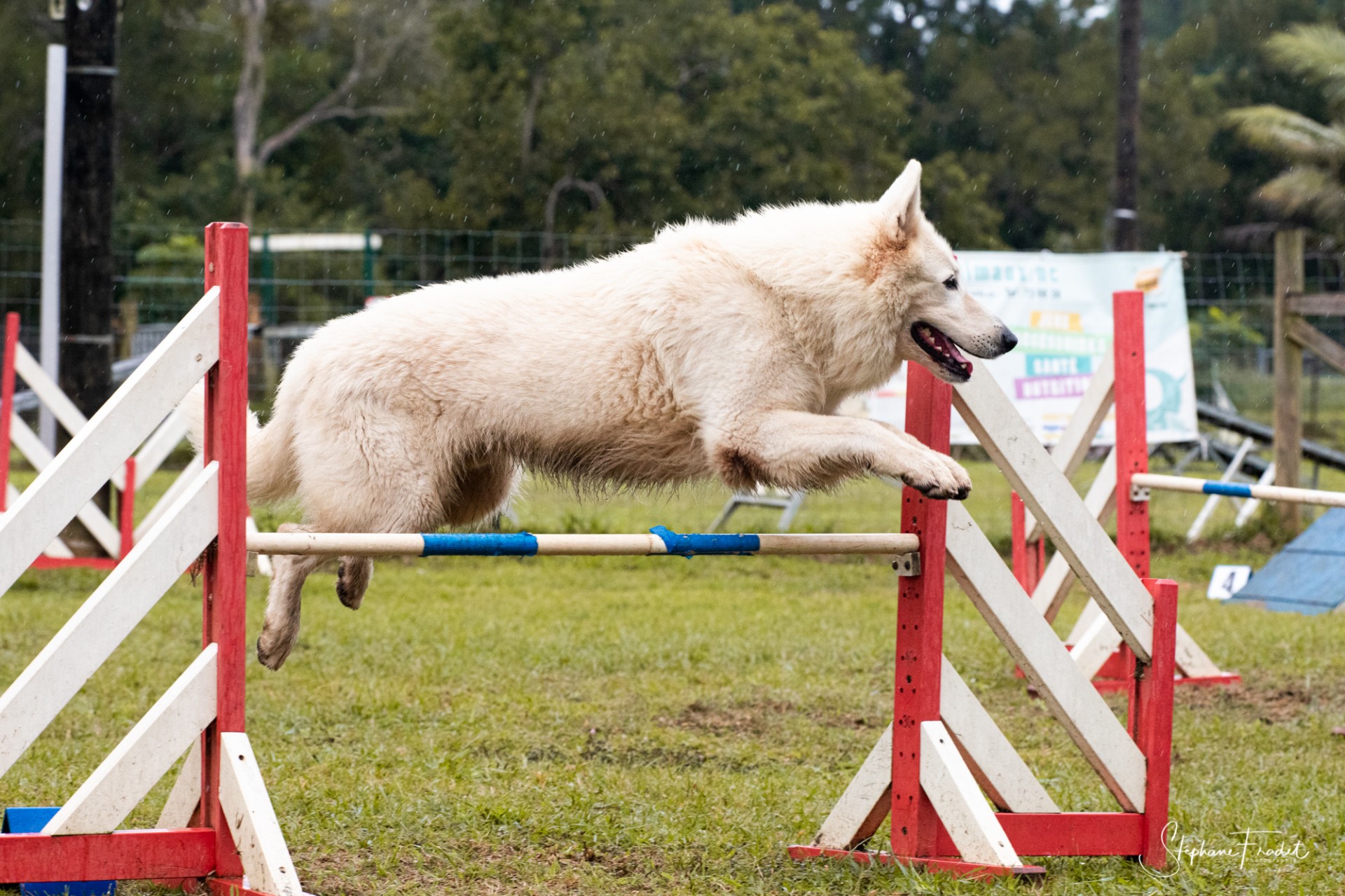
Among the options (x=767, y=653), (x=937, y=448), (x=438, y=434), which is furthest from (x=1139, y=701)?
(x=767, y=653)

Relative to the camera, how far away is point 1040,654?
4051 mm

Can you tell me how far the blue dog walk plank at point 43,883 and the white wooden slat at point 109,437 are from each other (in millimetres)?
719

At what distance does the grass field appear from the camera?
4.12 m

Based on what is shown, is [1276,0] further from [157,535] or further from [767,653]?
[157,535]

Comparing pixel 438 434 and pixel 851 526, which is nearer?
pixel 438 434

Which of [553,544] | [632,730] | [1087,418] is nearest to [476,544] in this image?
[553,544]

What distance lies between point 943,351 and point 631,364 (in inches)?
34.8

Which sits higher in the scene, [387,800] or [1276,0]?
[1276,0]

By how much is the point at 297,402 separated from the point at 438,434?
45cm

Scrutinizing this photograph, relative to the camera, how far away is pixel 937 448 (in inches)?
160

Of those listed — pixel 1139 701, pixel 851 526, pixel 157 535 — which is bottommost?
pixel 851 526

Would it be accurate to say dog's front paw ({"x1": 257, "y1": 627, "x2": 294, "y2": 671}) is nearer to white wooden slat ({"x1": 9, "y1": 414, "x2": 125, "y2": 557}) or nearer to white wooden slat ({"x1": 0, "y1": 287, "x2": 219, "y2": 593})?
white wooden slat ({"x1": 0, "y1": 287, "x2": 219, "y2": 593})

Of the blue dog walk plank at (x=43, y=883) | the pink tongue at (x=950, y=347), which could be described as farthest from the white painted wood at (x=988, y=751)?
the blue dog walk plank at (x=43, y=883)

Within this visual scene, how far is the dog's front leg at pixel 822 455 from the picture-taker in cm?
365
